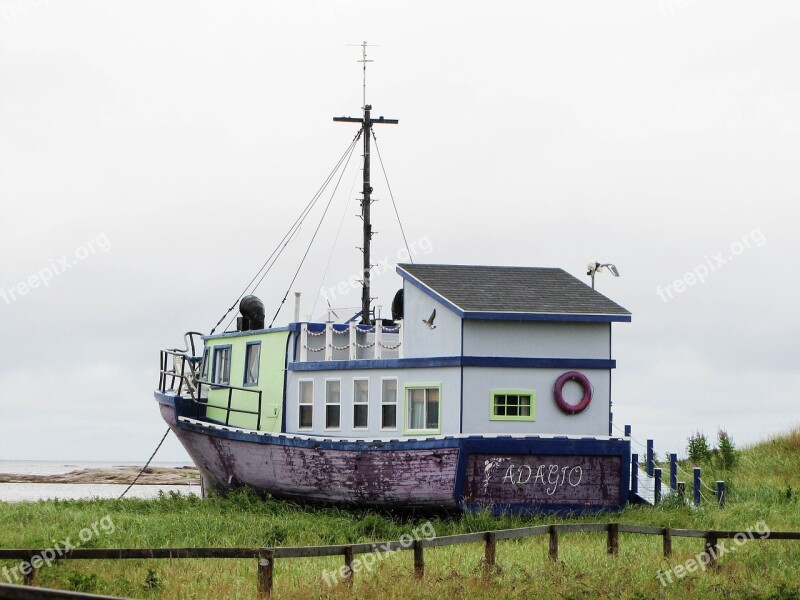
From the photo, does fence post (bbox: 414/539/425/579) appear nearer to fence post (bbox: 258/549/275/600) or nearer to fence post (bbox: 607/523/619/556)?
fence post (bbox: 258/549/275/600)

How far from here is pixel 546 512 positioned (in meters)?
23.4

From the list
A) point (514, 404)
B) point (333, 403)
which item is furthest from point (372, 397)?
point (514, 404)

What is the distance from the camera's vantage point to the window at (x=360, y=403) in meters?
25.6

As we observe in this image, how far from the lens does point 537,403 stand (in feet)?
78.9

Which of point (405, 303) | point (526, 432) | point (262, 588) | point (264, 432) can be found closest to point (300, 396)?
point (264, 432)

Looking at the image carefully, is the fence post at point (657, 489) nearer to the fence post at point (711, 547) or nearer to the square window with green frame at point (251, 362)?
the fence post at point (711, 547)

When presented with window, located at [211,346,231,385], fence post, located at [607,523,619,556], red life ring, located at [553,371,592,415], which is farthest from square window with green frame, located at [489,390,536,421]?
window, located at [211,346,231,385]

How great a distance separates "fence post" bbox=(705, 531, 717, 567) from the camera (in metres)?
17.2

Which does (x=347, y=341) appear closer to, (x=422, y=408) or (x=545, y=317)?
(x=422, y=408)

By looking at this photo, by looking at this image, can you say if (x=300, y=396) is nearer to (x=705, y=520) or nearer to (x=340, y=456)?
(x=340, y=456)

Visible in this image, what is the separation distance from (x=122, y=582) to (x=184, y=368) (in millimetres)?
17422

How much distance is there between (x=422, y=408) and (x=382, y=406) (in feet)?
3.60

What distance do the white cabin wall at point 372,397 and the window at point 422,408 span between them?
136 mm

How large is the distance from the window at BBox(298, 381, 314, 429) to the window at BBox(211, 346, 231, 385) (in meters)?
3.69
